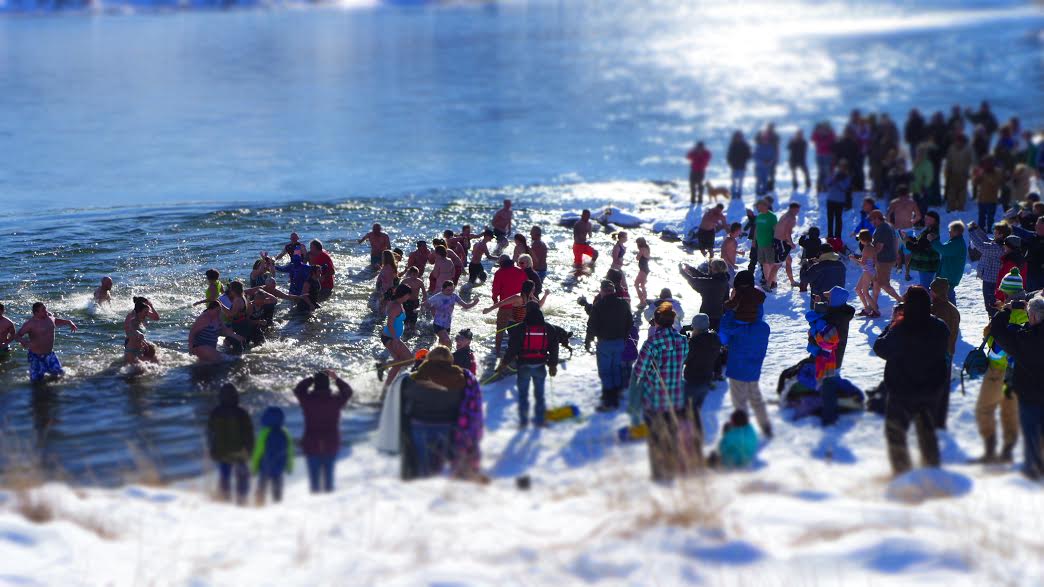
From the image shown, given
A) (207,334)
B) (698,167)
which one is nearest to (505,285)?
(207,334)

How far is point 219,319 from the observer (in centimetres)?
1485

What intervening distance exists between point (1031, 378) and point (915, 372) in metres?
0.96

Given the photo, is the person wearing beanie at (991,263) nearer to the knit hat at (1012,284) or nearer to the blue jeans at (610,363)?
the knit hat at (1012,284)

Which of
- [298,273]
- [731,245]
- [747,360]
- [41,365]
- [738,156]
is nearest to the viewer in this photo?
[747,360]

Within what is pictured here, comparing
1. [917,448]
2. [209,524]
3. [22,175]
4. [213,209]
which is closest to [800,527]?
[917,448]

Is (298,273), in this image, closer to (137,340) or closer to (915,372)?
(137,340)

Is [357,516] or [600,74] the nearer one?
[357,516]

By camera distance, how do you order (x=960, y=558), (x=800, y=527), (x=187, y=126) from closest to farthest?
(x=960, y=558)
(x=800, y=527)
(x=187, y=126)

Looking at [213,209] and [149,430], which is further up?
[213,209]

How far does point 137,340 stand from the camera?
1472cm

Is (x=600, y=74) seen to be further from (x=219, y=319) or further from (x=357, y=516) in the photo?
(x=357, y=516)

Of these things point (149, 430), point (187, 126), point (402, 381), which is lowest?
point (149, 430)

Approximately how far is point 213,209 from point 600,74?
4805cm

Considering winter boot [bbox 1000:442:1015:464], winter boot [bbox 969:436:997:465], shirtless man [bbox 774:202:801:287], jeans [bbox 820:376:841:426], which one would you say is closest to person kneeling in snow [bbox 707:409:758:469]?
jeans [bbox 820:376:841:426]
